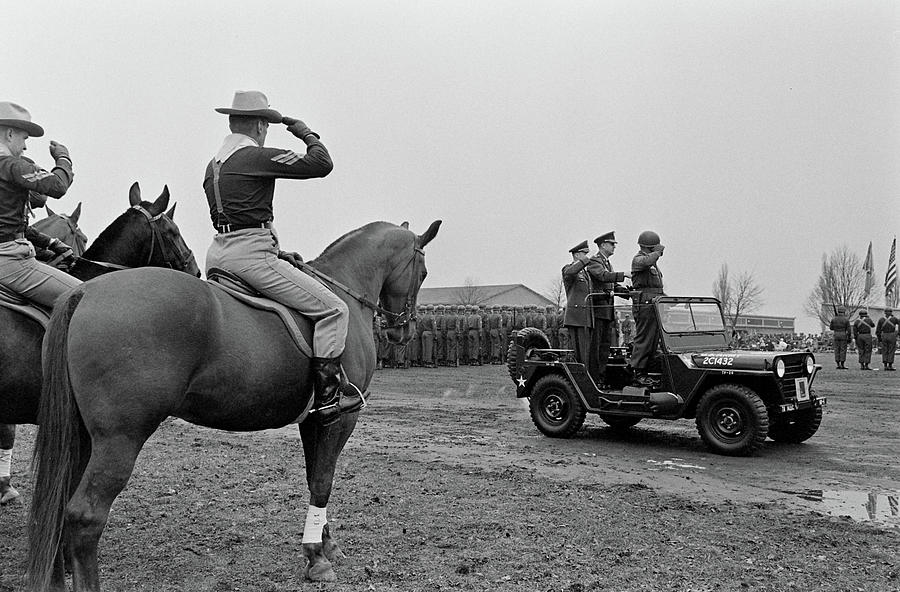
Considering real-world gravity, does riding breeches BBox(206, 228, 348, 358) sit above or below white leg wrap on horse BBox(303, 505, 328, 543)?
above

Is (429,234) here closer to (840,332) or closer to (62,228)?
(62,228)

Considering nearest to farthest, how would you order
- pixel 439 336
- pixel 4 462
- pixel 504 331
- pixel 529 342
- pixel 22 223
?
1. pixel 22 223
2. pixel 4 462
3. pixel 529 342
4. pixel 439 336
5. pixel 504 331

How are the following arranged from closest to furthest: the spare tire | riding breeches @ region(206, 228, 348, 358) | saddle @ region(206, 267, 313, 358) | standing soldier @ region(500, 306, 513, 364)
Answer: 1. saddle @ region(206, 267, 313, 358)
2. riding breeches @ region(206, 228, 348, 358)
3. the spare tire
4. standing soldier @ region(500, 306, 513, 364)

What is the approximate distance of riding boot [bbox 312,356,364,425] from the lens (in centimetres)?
464

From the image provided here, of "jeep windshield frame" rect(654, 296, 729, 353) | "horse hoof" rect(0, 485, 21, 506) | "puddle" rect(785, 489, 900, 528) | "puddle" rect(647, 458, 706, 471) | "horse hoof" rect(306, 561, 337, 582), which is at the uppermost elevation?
"jeep windshield frame" rect(654, 296, 729, 353)

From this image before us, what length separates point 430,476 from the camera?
8.04m

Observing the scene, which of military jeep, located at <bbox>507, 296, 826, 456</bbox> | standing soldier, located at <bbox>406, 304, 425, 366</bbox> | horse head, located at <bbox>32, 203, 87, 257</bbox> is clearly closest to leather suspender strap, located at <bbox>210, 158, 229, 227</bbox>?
horse head, located at <bbox>32, 203, 87, 257</bbox>

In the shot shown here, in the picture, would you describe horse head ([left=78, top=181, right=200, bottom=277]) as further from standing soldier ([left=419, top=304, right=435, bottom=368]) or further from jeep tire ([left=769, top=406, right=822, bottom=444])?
standing soldier ([left=419, top=304, right=435, bottom=368])

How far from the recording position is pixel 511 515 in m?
6.36

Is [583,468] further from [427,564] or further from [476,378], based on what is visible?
[476,378]

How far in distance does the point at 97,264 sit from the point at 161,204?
0.73 m

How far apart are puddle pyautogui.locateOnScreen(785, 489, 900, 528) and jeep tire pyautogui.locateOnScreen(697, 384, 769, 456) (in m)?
1.53

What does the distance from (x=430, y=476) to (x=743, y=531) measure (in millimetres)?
3220

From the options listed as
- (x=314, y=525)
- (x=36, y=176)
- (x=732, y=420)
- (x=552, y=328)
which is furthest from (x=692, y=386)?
(x=552, y=328)
